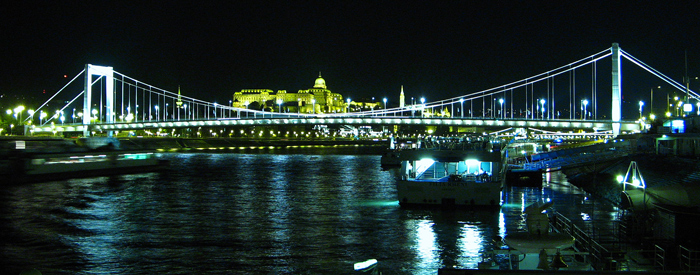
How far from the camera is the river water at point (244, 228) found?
1352 centimetres

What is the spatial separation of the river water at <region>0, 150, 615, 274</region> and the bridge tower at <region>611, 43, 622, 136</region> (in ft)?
81.6

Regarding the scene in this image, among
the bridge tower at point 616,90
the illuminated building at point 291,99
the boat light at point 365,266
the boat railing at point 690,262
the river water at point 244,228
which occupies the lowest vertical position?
the river water at point 244,228

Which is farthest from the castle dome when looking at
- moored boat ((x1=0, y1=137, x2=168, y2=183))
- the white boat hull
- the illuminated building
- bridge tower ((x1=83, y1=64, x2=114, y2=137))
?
the white boat hull

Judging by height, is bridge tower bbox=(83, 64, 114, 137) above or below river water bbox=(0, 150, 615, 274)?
above

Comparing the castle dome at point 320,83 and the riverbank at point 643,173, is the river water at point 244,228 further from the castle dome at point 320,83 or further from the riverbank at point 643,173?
the castle dome at point 320,83

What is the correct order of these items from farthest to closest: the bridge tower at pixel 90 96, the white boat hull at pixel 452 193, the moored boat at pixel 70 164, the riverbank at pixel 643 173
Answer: the bridge tower at pixel 90 96, the moored boat at pixel 70 164, the riverbank at pixel 643 173, the white boat hull at pixel 452 193

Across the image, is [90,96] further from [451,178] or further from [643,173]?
[643,173]

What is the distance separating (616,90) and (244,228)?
42.9 metres

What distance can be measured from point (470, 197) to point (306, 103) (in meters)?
137

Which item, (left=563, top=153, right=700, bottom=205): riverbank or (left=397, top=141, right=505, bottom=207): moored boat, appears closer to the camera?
(left=397, top=141, right=505, bottom=207): moored boat

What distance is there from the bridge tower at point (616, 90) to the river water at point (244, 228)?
24.9 meters

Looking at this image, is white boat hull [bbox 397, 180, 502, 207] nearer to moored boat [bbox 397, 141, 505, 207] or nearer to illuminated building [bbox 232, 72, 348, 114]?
moored boat [bbox 397, 141, 505, 207]

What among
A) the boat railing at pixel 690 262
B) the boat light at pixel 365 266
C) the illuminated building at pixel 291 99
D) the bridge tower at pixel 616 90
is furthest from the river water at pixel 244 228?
the illuminated building at pixel 291 99

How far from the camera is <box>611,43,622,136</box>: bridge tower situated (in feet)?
172
